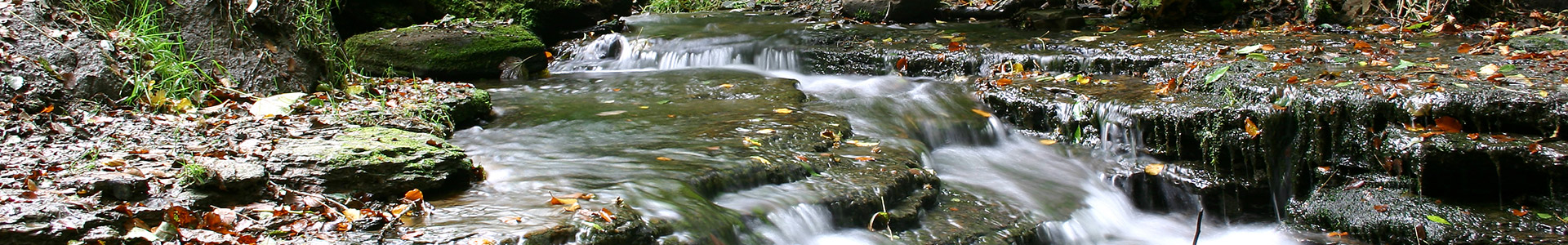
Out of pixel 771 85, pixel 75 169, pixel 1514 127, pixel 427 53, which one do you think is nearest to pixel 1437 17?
pixel 1514 127

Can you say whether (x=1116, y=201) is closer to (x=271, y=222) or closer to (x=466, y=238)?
(x=466, y=238)

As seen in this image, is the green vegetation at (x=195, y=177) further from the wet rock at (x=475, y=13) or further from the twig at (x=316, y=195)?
the wet rock at (x=475, y=13)

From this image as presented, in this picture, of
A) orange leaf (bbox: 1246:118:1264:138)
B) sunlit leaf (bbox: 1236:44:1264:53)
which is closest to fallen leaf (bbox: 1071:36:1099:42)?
sunlit leaf (bbox: 1236:44:1264:53)

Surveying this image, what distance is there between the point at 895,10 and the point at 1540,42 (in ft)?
19.0

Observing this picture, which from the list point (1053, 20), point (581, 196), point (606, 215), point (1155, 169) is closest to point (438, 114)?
point (581, 196)

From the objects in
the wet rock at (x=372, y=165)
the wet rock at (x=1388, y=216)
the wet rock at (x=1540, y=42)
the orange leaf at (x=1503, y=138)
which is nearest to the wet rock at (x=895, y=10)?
the wet rock at (x=1540, y=42)

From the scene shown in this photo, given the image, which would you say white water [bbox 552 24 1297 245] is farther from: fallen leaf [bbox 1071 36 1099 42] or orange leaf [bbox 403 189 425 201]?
fallen leaf [bbox 1071 36 1099 42]

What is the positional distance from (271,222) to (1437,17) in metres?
8.51

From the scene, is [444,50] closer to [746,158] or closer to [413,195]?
[746,158]

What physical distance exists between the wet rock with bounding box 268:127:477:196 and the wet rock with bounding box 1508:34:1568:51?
6.22 m

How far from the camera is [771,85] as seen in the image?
21.7 feet

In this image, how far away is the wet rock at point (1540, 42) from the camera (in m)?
5.65

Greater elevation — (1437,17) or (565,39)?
(1437,17)

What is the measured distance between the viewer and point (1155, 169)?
5027 mm
